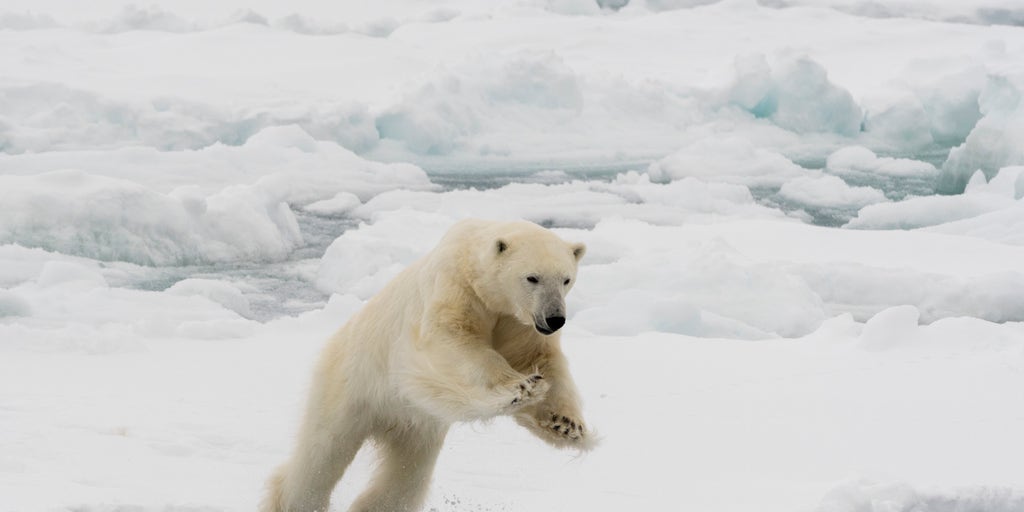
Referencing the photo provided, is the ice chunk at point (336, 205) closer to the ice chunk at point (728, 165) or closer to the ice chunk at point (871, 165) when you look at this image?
the ice chunk at point (728, 165)

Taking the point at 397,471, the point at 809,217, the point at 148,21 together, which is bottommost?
the point at 148,21

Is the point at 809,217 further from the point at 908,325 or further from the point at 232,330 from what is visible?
the point at 232,330

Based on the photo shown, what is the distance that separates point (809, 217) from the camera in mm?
16312

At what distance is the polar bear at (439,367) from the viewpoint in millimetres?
2629

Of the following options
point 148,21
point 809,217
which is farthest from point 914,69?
point 148,21

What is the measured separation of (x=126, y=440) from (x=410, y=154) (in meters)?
15.0

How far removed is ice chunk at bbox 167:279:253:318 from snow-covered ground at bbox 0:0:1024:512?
0.03m

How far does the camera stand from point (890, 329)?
Answer: 6992 millimetres

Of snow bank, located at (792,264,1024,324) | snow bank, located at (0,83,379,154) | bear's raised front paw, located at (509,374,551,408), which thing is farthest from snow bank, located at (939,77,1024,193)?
bear's raised front paw, located at (509,374,551,408)

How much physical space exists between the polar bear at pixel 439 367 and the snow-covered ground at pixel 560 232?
0.98 ft

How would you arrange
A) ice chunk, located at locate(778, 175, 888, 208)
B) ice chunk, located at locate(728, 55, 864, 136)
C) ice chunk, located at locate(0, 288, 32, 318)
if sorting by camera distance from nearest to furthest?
ice chunk, located at locate(0, 288, 32, 318) → ice chunk, located at locate(778, 175, 888, 208) → ice chunk, located at locate(728, 55, 864, 136)

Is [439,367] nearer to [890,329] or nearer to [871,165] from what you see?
[890,329]

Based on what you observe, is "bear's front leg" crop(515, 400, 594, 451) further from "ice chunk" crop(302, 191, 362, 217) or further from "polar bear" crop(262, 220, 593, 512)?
"ice chunk" crop(302, 191, 362, 217)

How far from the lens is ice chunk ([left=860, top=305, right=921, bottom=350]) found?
22.8 ft
